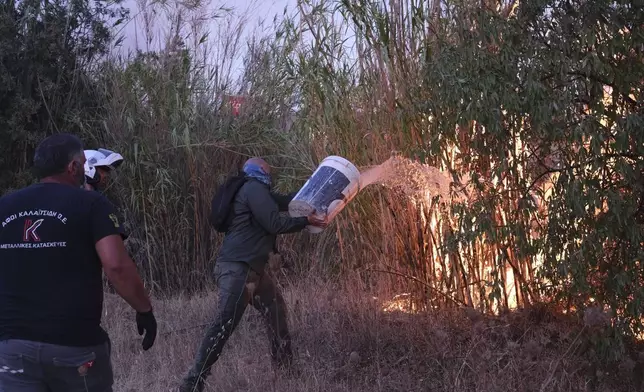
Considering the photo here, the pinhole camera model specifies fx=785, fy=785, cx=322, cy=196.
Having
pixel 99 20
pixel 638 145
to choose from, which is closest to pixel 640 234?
pixel 638 145

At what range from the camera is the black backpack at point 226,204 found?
5.55 meters

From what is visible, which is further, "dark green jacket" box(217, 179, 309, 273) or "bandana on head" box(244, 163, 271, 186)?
"bandana on head" box(244, 163, 271, 186)

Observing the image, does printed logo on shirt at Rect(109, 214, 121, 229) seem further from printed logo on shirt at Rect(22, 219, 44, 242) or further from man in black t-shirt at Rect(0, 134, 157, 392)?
printed logo on shirt at Rect(22, 219, 44, 242)

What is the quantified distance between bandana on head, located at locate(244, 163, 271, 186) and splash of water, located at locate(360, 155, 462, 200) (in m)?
0.69

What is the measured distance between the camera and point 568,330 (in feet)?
17.7

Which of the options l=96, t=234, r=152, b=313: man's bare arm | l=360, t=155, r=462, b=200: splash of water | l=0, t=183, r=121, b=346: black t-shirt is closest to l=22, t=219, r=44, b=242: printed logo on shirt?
l=0, t=183, r=121, b=346: black t-shirt

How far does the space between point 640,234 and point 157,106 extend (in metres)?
6.90

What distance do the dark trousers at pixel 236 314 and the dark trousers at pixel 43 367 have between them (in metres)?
2.10

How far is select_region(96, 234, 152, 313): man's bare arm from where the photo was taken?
10.5 feet

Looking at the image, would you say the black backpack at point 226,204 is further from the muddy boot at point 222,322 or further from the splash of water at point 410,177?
the splash of water at point 410,177

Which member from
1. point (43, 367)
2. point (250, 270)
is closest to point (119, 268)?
point (43, 367)

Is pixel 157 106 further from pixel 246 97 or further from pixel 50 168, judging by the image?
pixel 50 168

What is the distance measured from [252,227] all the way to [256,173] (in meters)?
0.39

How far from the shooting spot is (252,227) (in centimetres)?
554
